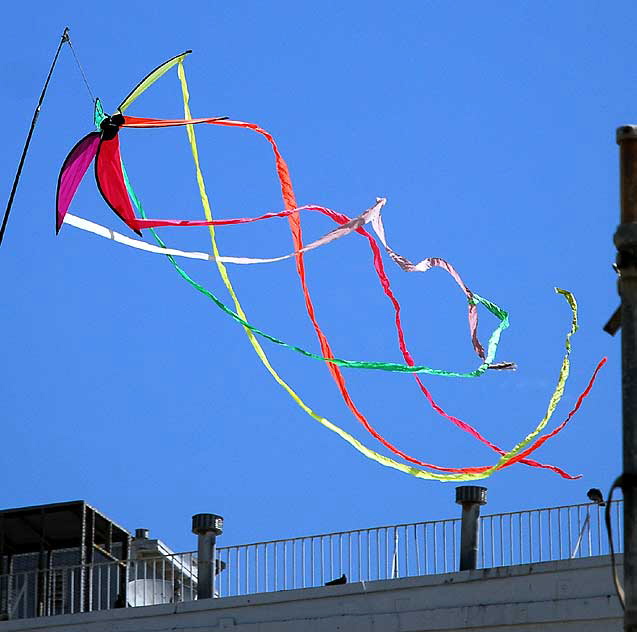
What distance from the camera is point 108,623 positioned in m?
21.7

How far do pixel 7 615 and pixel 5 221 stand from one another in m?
6.36

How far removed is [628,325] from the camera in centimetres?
877

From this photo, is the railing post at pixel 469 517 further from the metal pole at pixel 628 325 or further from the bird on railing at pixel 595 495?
the metal pole at pixel 628 325

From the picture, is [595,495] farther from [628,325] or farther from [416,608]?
[628,325]

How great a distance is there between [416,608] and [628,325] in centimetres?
1139

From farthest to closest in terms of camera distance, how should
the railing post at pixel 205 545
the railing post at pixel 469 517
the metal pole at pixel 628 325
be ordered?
the railing post at pixel 205 545 < the railing post at pixel 469 517 < the metal pole at pixel 628 325

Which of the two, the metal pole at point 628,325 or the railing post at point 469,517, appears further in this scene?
the railing post at point 469,517

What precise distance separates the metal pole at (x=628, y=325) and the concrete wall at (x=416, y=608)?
9.88 meters

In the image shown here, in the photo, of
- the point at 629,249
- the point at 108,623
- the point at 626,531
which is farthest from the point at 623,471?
the point at 108,623

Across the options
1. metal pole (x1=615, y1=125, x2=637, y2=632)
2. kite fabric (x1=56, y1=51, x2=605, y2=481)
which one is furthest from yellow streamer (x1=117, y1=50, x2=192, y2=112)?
metal pole (x1=615, y1=125, x2=637, y2=632)

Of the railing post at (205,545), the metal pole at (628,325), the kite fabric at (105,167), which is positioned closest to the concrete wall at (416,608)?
the railing post at (205,545)

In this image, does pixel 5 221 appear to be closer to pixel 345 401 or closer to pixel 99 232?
pixel 99 232

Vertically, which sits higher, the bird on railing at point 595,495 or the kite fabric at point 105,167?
the kite fabric at point 105,167

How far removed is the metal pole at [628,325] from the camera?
8.54m
